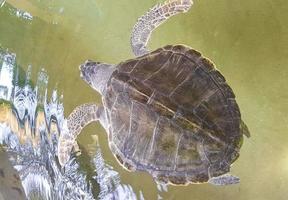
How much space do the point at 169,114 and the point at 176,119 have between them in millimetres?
16

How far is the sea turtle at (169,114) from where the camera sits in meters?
0.87

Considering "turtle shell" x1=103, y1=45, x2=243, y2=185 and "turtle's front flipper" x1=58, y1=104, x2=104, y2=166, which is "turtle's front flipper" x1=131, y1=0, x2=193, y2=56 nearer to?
"turtle shell" x1=103, y1=45, x2=243, y2=185

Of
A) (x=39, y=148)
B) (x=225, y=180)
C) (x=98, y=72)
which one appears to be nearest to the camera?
(x=225, y=180)

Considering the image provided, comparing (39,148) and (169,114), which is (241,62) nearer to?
(169,114)

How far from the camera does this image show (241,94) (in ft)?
2.87

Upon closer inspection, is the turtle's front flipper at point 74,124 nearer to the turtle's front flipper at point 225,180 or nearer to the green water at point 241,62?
the green water at point 241,62

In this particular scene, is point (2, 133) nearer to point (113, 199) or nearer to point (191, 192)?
point (113, 199)

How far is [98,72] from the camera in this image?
39.2 inches

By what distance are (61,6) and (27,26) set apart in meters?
0.11

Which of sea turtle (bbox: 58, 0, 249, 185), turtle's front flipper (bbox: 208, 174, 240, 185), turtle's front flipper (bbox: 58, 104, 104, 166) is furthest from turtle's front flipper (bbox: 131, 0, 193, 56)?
turtle's front flipper (bbox: 208, 174, 240, 185)

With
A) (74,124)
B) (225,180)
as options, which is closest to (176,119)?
(225,180)

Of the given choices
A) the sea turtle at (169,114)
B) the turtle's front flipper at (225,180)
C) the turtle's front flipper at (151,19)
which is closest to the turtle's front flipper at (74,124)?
the sea turtle at (169,114)

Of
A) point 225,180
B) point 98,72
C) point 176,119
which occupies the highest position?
point 98,72

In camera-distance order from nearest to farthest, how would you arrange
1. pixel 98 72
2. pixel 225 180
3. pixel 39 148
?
pixel 225 180, pixel 98 72, pixel 39 148
